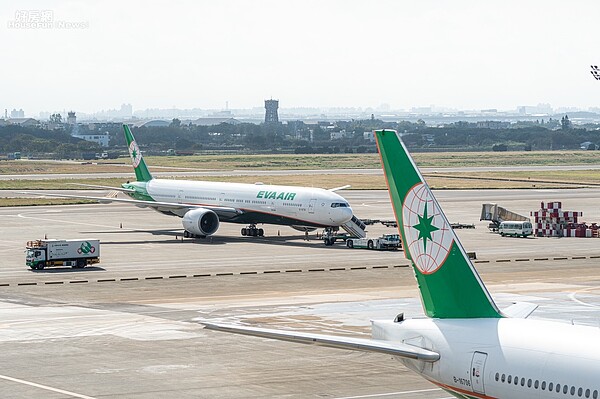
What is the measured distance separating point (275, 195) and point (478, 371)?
63602 mm

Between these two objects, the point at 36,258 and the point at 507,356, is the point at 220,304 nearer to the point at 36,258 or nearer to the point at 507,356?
the point at 36,258

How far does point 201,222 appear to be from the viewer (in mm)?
89562

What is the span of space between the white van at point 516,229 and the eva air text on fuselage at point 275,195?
2029 centimetres

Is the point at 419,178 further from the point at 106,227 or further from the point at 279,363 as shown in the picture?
the point at 106,227

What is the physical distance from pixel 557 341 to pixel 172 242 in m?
66.5

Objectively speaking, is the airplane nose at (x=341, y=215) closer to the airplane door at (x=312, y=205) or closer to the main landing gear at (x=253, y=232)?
the airplane door at (x=312, y=205)

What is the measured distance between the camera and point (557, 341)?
23.7m

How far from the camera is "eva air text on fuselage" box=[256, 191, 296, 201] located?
284 ft

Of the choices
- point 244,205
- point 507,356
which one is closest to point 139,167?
point 244,205

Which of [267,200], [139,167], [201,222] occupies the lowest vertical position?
[201,222]

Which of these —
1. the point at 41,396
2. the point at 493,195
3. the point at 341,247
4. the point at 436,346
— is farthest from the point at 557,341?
the point at 493,195

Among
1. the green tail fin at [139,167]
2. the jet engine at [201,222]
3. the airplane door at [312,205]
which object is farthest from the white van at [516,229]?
the green tail fin at [139,167]

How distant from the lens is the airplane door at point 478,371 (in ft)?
80.8

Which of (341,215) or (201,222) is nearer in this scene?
(341,215)
